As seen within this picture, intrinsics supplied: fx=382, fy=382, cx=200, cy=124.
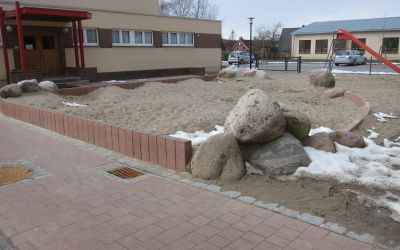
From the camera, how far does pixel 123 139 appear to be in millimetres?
6355

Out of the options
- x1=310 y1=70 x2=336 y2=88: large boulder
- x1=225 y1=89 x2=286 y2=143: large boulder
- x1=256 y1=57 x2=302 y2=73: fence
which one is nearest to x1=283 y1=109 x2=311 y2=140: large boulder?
x1=225 y1=89 x2=286 y2=143: large boulder

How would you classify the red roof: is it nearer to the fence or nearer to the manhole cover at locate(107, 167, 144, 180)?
the manhole cover at locate(107, 167, 144, 180)

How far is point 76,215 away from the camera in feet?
13.6

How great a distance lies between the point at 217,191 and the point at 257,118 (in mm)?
1195

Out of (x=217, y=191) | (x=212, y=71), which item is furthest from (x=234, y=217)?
(x=212, y=71)

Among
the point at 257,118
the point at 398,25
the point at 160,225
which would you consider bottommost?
the point at 160,225

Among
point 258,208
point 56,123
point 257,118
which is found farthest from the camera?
point 56,123

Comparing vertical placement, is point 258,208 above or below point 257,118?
below

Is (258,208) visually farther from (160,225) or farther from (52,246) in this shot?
(52,246)

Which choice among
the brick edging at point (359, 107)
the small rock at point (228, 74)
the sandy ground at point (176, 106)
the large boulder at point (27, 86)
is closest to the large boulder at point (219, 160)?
the sandy ground at point (176, 106)

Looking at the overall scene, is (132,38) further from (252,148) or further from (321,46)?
(321,46)

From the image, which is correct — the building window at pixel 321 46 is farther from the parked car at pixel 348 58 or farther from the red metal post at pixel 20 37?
the red metal post at pixel 20 37

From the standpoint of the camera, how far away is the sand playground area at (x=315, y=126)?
413 cm

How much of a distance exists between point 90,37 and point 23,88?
7343mm
